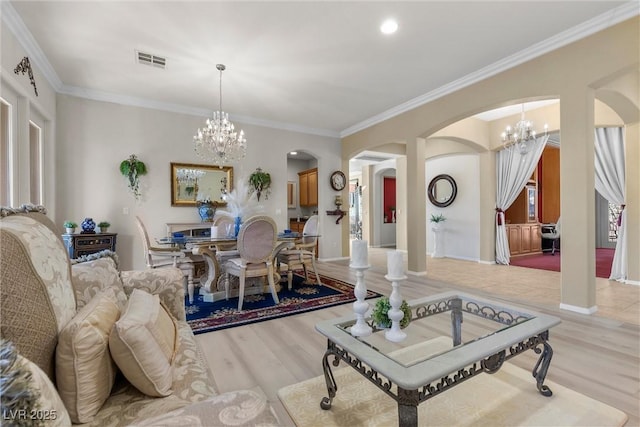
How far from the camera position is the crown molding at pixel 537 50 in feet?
8.79

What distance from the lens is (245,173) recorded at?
5605 mm

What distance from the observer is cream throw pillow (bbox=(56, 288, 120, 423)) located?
0.87m

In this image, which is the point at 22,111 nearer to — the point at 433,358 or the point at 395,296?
the point at 395,296

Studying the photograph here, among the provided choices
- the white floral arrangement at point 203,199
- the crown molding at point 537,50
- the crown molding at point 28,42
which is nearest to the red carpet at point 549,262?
the crown molding at point 537,50

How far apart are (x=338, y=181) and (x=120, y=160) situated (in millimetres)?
4098

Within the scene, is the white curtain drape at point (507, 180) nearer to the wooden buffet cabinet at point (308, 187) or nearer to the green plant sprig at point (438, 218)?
the green plant sprig at point (438, 218)

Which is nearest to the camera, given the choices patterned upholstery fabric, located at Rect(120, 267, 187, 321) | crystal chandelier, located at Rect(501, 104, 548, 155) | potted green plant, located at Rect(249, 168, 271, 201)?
patterned upholstery fabric, located at Rect(120, 267, 187, 321)

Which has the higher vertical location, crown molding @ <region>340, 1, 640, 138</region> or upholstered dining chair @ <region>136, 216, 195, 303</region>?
crown molding @ <region>340, 1, 640, 138</region>

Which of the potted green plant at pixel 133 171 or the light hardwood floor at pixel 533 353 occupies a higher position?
the potted green plant at pixel 133 171

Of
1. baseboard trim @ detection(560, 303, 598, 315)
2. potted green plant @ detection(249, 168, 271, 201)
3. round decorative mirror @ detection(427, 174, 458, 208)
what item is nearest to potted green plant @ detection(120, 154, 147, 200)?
potted green plant @ detection(249, 168, 271, 201)

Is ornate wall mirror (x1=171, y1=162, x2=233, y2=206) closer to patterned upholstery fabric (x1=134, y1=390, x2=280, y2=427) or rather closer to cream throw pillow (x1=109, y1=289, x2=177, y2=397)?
cream throw pillow (x1=109, y1=289, x2=177, y2=397)

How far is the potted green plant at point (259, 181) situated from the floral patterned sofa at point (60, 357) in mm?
4362

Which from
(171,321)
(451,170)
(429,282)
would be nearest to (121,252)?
(171,321)

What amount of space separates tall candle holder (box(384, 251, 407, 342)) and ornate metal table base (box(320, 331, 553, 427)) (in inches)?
8.7
